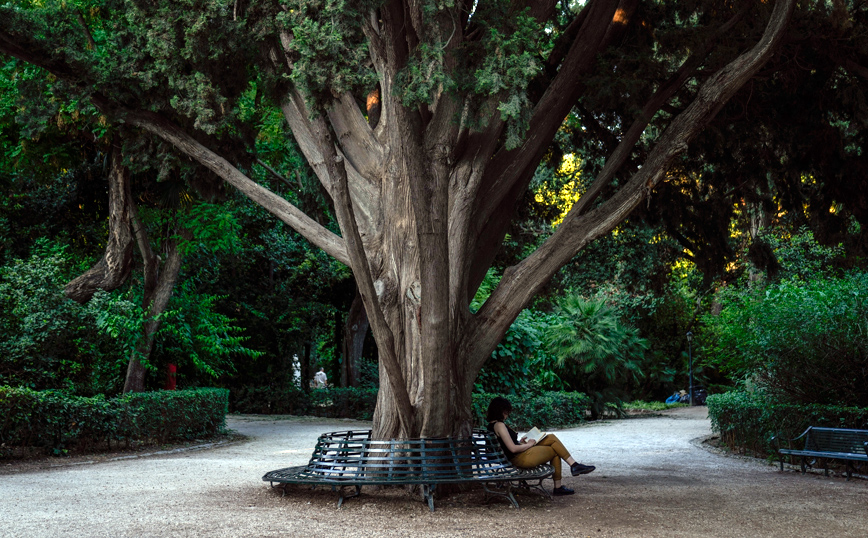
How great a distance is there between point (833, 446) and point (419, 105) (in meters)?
7.09

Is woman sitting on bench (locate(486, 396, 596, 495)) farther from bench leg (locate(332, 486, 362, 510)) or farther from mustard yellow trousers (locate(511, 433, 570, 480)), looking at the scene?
bench leg (locate(332, 486, 362, 510))

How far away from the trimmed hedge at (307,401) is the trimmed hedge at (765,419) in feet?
35.6

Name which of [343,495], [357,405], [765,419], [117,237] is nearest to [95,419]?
[117,237]

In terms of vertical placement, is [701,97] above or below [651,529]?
above

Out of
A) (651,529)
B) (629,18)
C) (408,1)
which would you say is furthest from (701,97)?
(651,529)

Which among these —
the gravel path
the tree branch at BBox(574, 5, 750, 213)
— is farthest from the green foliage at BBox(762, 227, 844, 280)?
the tree branch at BBox(574, 5, 750, 213)

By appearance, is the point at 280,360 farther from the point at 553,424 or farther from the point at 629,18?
the point at 629,18

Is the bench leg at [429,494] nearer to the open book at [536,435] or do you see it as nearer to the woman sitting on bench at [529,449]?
the woman sitting on bench at [529,449]

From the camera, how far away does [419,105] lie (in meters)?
7.18

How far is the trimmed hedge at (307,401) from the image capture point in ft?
72.4

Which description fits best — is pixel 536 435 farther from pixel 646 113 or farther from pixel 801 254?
pixel 801 254

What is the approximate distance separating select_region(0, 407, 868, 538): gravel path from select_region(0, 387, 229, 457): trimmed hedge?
0.70m

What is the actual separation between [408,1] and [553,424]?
48.2 feet

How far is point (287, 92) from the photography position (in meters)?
8.73
